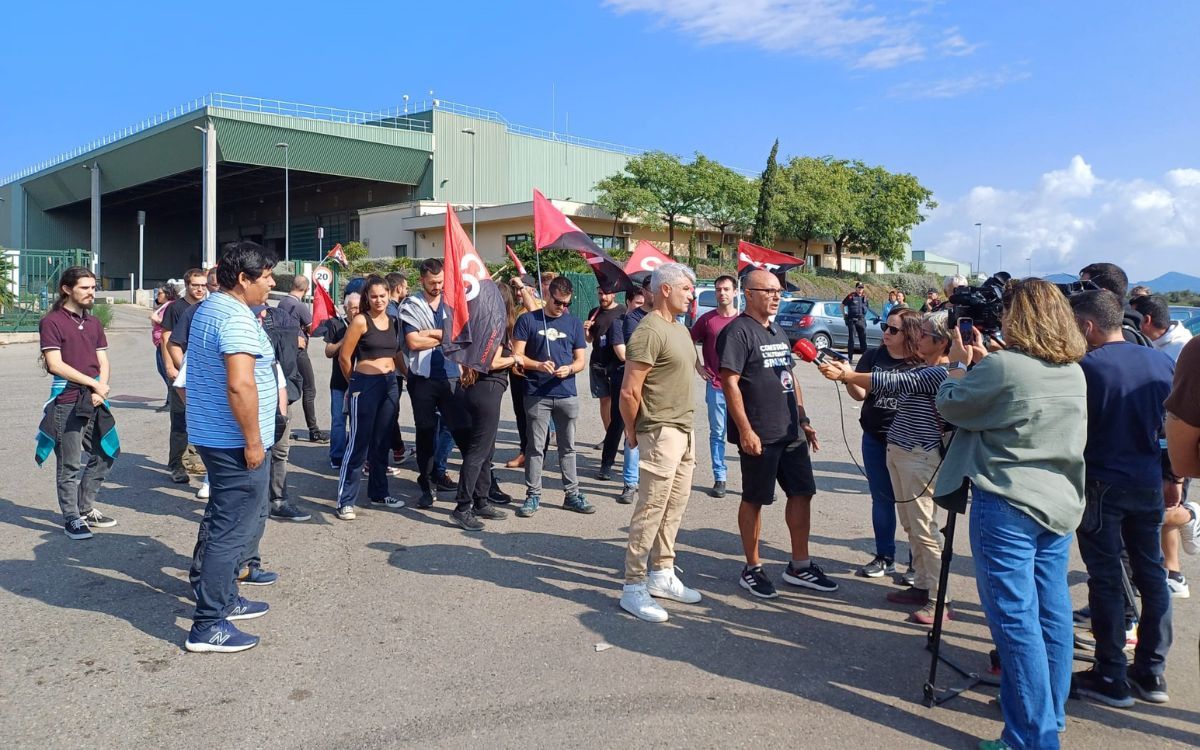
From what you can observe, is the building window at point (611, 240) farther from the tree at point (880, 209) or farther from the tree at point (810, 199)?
the tree at point (880, 209)

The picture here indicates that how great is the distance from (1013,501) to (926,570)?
173 centimetres

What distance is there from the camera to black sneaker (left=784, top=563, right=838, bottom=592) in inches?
203

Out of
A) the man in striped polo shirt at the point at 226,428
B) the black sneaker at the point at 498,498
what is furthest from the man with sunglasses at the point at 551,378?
the man in striped polo shirt at the point at 226,428

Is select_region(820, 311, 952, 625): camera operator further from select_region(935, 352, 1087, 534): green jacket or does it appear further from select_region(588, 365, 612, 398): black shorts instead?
select_region(588, 365, 612, 398): black shorts

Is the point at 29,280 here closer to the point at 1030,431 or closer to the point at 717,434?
the point at 717,434

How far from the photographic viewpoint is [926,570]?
4.86m

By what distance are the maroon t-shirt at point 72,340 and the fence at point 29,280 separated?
20.3 metres

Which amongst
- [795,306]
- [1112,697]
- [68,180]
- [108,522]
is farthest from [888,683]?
[68,180]

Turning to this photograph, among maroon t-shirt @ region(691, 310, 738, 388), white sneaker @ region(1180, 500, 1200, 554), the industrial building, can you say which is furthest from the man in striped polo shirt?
the industrial building

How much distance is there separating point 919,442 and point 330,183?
58924mm

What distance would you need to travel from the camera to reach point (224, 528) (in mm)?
4203

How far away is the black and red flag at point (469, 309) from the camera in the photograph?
623cm

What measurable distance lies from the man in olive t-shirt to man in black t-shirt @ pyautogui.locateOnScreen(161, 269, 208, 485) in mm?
4163


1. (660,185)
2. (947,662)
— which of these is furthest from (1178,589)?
(660,185)
